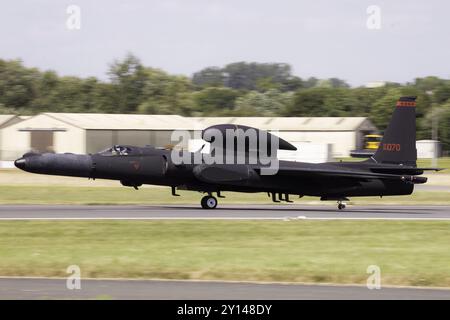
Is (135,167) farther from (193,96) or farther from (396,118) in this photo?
(193,96)

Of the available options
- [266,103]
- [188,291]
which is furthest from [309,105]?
[188,291]

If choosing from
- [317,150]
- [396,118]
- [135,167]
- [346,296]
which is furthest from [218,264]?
[317,150]

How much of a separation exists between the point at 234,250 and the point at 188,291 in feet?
16.6

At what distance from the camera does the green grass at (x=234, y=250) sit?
17.7 metres

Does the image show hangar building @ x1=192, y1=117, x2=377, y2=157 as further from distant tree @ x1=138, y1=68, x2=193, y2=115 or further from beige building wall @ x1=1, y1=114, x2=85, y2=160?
distant tree @ x1=138, y1=68, x2=193, y2=115

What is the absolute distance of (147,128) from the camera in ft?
259

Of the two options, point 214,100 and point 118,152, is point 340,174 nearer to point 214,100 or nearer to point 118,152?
point 118,152

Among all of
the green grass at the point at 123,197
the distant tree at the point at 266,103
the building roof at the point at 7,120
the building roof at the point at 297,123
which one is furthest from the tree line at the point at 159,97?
the green grass at the point at 123,197

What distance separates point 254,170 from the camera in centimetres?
3188

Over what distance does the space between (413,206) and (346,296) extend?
21924 mm

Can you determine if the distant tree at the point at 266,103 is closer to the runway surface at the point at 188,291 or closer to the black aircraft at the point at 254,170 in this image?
the black aircraft at the point at 254,170

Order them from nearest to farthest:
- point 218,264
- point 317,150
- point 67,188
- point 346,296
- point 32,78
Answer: point 346,296, point 218,264, point 67,188, point 317,150, point 32,78

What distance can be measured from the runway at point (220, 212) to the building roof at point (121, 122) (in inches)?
1709

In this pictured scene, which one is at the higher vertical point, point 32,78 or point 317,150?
point 32,78
